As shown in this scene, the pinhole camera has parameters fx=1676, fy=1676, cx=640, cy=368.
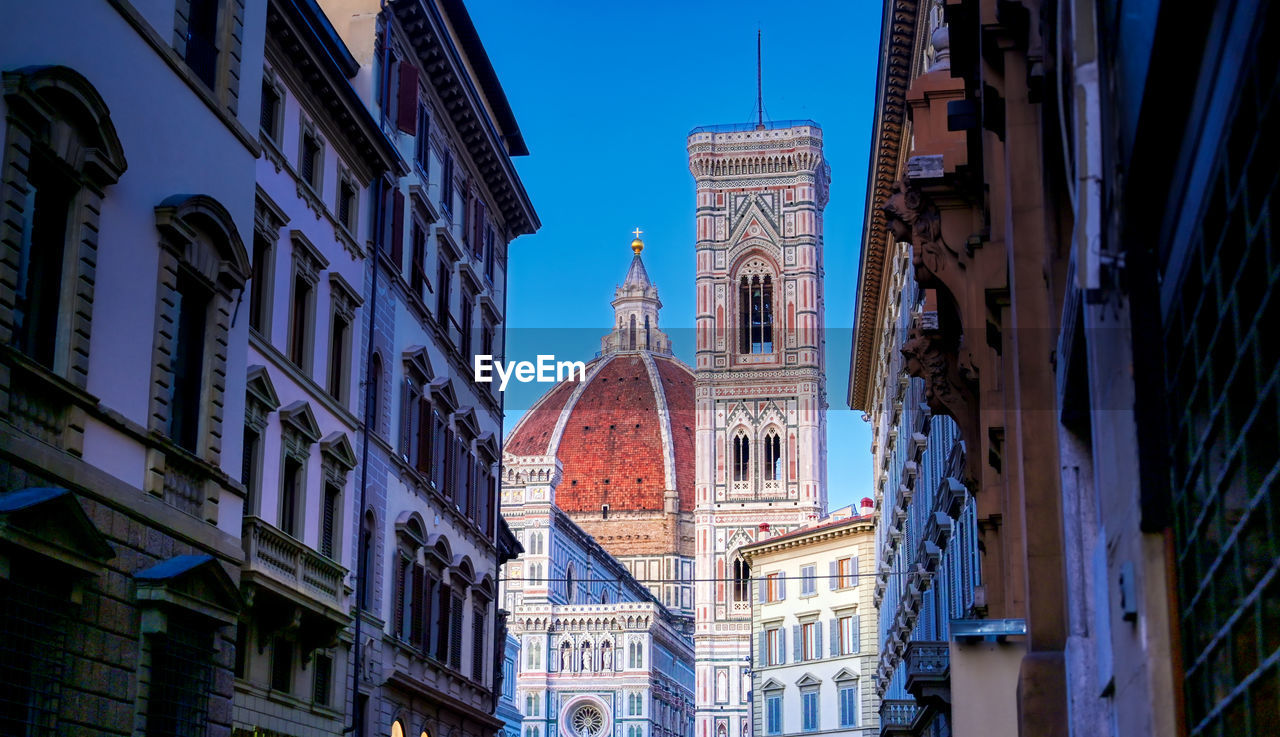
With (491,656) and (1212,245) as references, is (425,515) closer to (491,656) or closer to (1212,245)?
(491,656)

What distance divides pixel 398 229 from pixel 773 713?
49365mm

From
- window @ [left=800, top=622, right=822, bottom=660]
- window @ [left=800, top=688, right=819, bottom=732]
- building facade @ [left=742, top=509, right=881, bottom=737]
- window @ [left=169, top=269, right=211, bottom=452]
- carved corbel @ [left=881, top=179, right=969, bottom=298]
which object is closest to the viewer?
window @ [left=169, top=269, right=211, bottom=452]

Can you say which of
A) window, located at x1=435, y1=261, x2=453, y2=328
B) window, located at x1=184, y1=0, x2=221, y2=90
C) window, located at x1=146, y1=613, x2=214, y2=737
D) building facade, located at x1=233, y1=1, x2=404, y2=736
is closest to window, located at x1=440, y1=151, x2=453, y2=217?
window, located at x1=435, y1=261, x2=453, y2=328

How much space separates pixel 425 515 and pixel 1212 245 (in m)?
29.5

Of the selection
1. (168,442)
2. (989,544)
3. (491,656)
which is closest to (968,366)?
(989,544)

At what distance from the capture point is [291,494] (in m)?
26.7

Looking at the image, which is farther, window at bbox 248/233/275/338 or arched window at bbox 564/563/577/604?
arched window at bbox 564/563/577/604

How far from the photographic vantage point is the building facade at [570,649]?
477 ft

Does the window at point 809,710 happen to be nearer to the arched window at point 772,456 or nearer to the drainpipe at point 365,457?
the drainpipe at point 365,457

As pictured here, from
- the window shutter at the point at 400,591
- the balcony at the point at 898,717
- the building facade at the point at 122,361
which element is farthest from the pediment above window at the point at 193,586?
the balcony at the point at 898,717

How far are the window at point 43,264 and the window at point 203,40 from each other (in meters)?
4.12

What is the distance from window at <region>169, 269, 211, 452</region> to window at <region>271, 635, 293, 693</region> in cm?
705

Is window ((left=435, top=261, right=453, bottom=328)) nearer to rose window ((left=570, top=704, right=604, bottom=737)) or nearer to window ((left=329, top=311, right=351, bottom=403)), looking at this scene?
window ((left=329, top=311, right=351, bottom=403))

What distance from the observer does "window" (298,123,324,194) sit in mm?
27719
